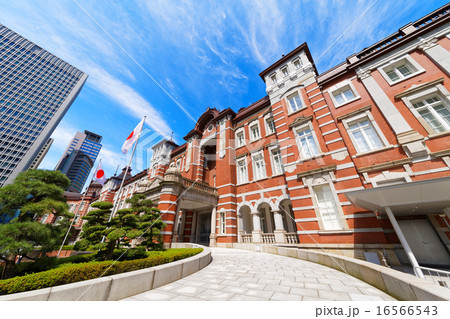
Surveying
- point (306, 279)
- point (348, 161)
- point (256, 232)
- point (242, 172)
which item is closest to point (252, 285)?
point (306, 279)

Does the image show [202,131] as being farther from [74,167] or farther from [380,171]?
[74,167]

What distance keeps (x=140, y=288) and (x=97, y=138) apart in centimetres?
17092

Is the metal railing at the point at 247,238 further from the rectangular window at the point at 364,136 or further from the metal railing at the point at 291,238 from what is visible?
the rectangular window at the point at 364,136

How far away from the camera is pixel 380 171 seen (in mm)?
8922

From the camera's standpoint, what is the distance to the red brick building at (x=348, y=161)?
7.66m

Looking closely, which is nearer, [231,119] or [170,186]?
[170,186]

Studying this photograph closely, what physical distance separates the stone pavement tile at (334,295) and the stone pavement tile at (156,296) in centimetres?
336

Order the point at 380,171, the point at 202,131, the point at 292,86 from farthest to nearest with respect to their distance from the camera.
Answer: the point at 202,131 → the point at 292,86 → the point at 380,171

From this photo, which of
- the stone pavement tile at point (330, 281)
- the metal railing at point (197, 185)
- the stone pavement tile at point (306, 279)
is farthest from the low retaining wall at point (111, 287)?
the metal railing at point (197, 185)

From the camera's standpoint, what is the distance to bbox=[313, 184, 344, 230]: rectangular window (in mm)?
9188

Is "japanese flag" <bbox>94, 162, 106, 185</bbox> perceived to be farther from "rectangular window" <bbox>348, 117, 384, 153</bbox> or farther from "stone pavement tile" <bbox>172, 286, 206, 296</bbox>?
Result: "rectangular window" <bbox>348, 117, 384, 153</bbox>

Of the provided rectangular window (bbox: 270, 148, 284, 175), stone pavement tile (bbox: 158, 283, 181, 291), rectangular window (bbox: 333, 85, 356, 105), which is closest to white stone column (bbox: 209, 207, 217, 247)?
rectangular window (bbox: 270, 148, 284, 175)
